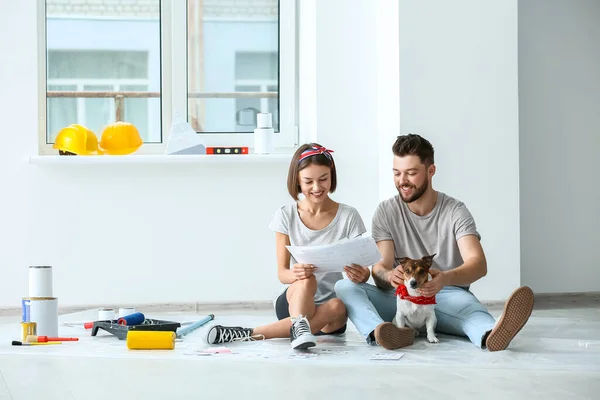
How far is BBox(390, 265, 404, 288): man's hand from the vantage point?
112 inches

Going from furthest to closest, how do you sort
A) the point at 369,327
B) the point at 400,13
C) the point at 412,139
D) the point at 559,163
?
the point at 559,163 → the point at 400,13 → the point at 412,139 → the point at 369,327

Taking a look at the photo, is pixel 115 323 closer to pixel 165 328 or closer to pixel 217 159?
pixel 165 328

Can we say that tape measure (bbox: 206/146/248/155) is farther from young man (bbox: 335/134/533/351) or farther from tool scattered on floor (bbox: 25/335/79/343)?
tool scattered on floor (bbox: 25/335/79/343)

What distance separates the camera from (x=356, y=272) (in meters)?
2.93

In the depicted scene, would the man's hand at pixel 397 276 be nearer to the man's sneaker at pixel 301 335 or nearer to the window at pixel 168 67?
the man's sneaker at pixel 301 335

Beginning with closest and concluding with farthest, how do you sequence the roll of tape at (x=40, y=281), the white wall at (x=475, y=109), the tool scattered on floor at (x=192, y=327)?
the roll of tape at (x=40, y=281) → the tool scattered on floor at (x=192, y=327) → the white wall at (x=475, y=109)

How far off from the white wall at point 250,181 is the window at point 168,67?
231mm

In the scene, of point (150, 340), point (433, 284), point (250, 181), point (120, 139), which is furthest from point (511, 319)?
Answer: point (120, 139)

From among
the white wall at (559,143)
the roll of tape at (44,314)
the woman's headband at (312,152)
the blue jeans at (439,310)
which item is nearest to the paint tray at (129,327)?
the roll of tape at (44,314)

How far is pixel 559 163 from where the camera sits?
462 centimetres

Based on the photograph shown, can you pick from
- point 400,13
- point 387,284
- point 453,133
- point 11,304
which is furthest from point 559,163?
point 11,304

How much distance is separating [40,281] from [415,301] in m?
1.22

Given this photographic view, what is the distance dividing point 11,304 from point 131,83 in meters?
1.25

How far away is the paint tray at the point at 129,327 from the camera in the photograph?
3.05m
